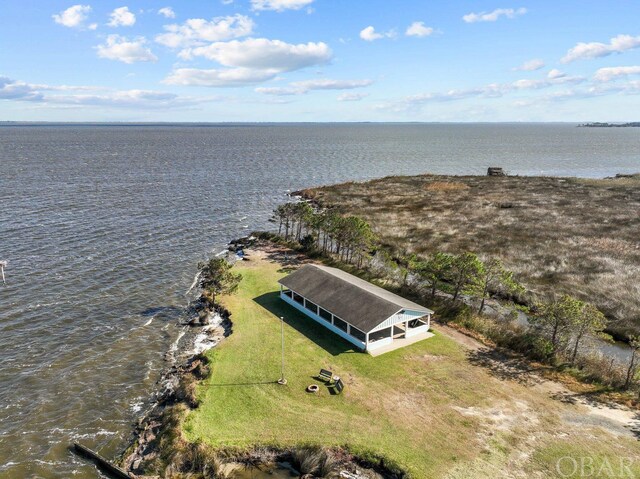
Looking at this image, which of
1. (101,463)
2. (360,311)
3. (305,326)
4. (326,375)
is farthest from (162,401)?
(360,311)

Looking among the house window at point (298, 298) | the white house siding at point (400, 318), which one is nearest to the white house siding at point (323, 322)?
the house window at point (298, 298)

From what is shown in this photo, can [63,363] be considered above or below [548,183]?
below

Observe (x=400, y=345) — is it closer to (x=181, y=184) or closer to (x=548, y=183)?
(x=181, y=184)

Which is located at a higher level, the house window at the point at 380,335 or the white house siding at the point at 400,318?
the white house siding at the point at 400,318

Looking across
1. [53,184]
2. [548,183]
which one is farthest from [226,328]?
[548,183]

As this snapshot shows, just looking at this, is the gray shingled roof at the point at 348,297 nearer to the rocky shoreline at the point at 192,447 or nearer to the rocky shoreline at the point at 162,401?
the rocky shoreline at the point at 162,401

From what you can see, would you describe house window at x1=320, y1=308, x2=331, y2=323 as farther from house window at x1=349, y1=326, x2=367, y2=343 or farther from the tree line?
the tree line
